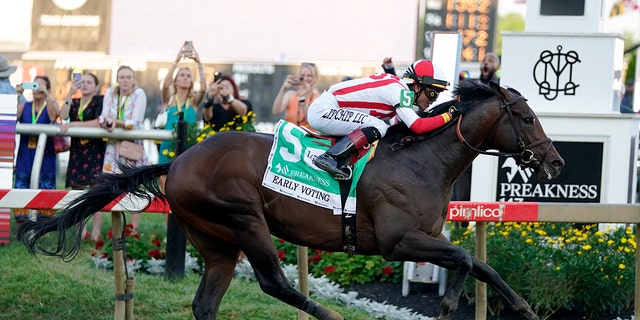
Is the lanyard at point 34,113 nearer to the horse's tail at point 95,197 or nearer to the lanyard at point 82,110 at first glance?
the lanyard at point 82,110

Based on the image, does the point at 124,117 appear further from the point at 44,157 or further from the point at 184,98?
the point at 44,157

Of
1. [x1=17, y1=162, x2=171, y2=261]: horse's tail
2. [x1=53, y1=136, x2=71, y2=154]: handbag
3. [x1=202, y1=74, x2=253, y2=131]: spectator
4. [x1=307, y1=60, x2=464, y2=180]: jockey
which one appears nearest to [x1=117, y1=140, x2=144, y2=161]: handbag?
[x1=53, y1=136, x2=71, y2=154]: handbag

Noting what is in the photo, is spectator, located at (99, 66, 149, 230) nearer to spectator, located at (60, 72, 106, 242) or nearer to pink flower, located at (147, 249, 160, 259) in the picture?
spectator, located at (60, 72, 106, 242)

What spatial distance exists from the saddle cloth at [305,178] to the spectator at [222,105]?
366 cm

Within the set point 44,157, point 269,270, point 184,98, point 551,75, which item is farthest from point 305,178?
point 44,157

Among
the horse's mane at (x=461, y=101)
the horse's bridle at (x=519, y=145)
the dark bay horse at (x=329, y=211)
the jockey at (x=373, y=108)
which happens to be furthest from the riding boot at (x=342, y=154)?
the horse's bridle at (x=519, y=145)

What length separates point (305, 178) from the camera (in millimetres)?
6688

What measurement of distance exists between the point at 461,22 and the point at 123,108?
20.5ft

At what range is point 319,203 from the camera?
21.9 feet

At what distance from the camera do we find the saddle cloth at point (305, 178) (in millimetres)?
6664

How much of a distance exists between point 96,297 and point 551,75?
448cm

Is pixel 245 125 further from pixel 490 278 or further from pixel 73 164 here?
pixel 490 278

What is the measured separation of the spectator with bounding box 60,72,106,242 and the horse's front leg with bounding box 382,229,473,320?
439 centimetres

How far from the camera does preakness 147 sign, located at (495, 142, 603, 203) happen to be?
9.45 meters
